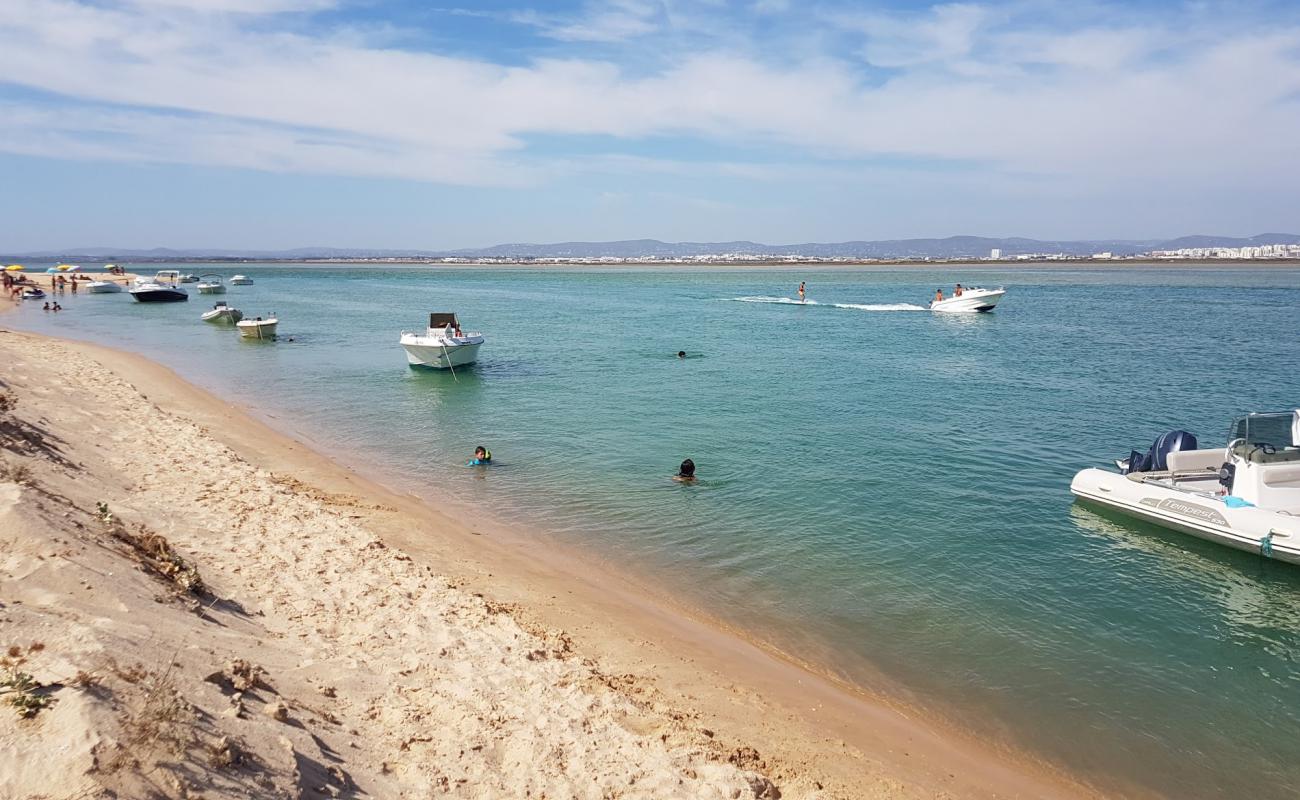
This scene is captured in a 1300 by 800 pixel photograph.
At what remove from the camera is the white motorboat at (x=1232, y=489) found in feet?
47.3

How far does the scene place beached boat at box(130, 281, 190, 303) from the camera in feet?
241

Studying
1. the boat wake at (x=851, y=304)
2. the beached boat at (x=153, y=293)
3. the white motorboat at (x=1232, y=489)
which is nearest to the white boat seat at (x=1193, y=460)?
the white motorboat at (x=1232, y=489)

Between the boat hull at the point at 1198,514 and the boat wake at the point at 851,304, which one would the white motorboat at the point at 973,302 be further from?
the boat hull at the point at 1198,514

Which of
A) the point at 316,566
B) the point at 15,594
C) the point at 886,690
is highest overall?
the point at 15,594

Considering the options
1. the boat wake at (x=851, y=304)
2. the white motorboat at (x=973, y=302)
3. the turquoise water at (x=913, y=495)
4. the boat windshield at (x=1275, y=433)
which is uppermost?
the white motorboat at (x=973, y=302)

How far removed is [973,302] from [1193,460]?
→ 5084 cm

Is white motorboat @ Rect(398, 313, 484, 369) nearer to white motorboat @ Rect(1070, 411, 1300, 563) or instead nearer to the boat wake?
white motorboat @ Rect(1070, 411, 1300, 563)

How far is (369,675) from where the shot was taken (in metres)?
8.16

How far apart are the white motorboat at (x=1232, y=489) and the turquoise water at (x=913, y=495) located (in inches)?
16.2

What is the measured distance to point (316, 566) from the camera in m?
11.4

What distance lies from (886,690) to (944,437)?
1445cm

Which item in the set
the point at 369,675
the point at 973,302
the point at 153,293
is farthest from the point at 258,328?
the point at 973,302

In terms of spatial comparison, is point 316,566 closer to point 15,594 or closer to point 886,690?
point 15,594

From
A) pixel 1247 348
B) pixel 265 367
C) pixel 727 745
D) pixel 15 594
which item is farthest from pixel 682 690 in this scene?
pixel 1247 348
